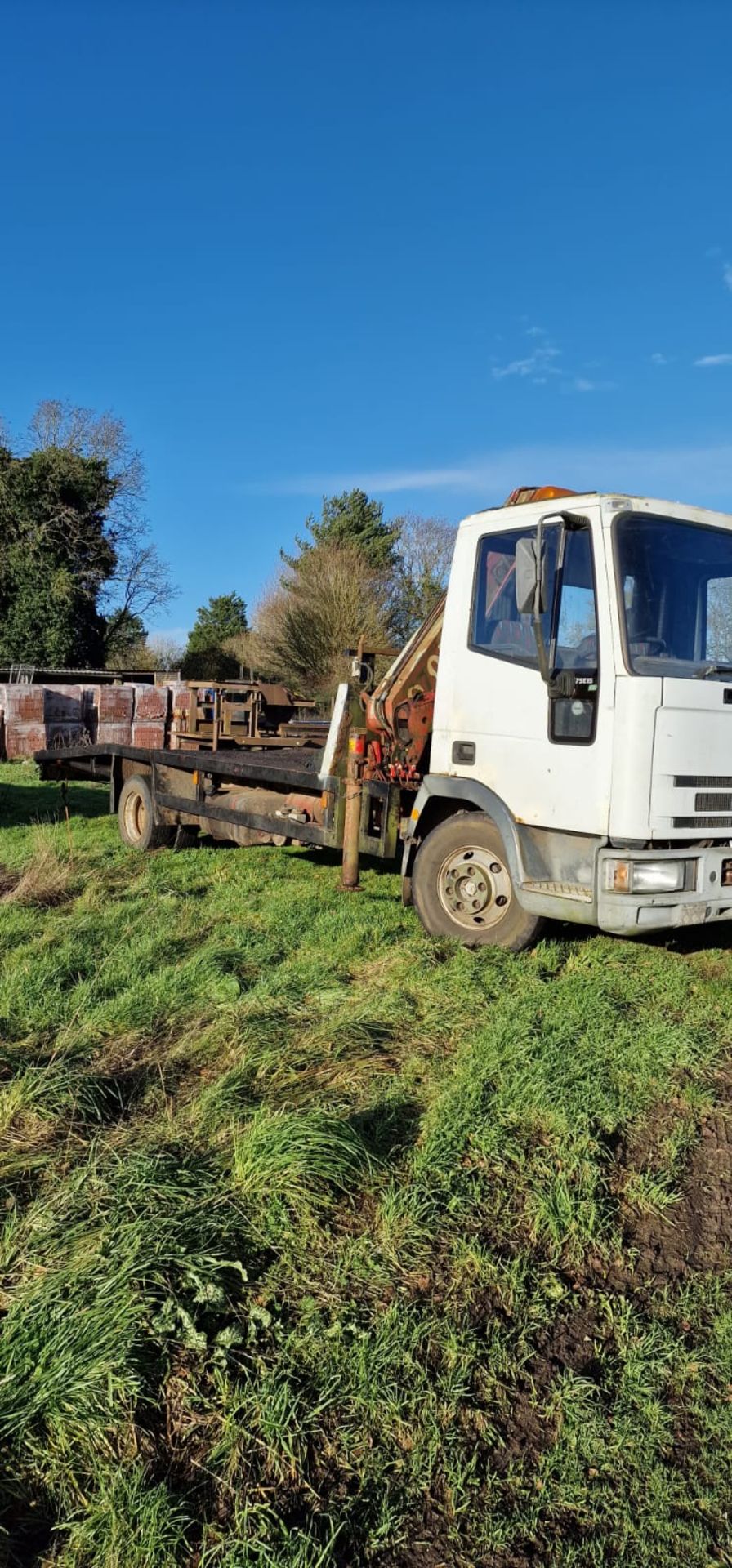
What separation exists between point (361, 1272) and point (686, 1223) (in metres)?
1.20

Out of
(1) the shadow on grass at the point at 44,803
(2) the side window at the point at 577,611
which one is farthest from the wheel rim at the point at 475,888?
(1) the shadow on grass at the point at 44,803

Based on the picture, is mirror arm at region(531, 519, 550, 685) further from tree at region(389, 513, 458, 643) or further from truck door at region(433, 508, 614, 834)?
tree at region(389, 513, 458, 643)

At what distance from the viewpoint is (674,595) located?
17.1ft

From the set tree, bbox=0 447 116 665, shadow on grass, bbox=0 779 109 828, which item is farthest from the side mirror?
tree, bbox=0 447 116 665

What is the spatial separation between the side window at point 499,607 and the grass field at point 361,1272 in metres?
1.92

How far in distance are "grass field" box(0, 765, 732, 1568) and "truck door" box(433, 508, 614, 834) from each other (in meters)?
1.14

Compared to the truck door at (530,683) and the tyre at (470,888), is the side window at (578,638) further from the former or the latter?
the tyre at (470,888)

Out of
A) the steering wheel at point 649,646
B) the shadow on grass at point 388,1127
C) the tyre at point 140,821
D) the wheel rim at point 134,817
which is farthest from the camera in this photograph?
the wheel rim at point 134,817

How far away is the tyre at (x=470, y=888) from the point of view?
5797mm

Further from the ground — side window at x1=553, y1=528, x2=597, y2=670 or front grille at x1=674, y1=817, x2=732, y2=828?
side window at x1=553, y1=528, x2=597, y2=670

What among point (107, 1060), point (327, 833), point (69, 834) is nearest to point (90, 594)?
point (69, 834)

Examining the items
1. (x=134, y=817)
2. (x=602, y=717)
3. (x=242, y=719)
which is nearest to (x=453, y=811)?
(x=602, y=717)

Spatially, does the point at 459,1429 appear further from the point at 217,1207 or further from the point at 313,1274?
the point at 217,1207

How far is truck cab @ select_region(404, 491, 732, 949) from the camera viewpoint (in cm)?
486
